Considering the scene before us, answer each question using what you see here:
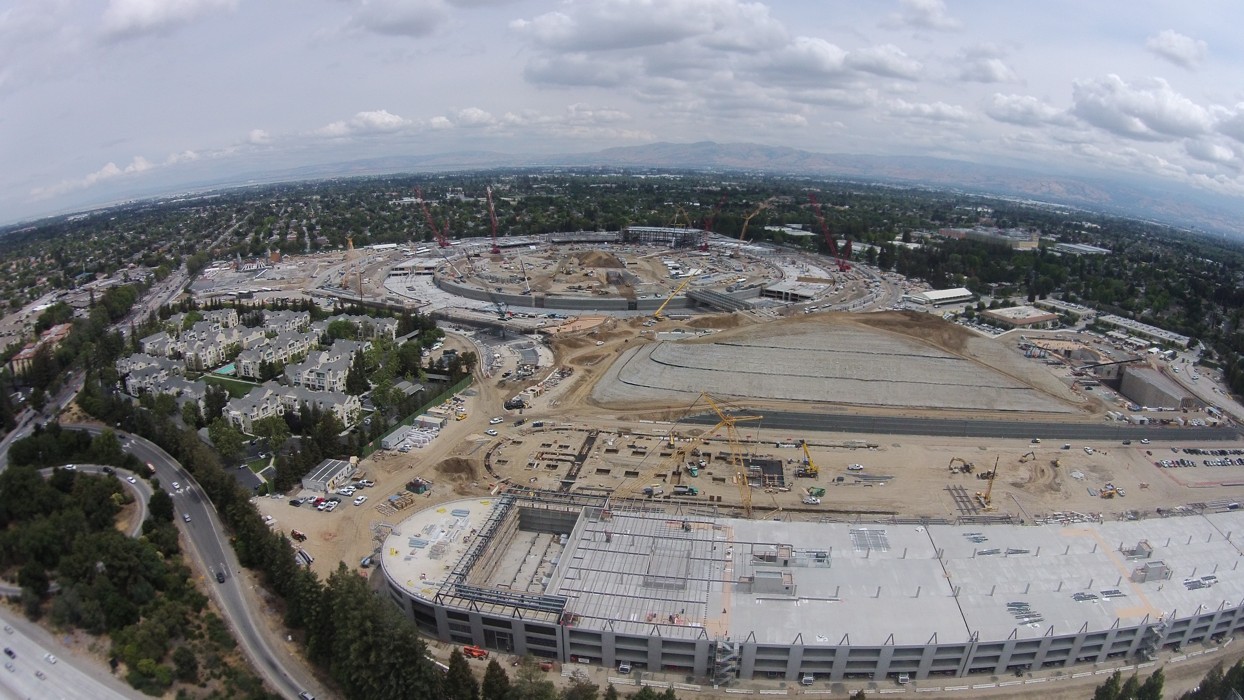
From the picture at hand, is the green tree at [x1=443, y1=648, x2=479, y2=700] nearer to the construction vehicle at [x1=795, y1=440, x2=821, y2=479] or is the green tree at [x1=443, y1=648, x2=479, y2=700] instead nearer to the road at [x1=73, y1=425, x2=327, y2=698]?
the road at [x1=73, y1=425, x2=327, y2=698]

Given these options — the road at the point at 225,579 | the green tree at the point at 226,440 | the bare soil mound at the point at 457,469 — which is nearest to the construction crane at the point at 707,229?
the bare soil mound at the point at 457,469

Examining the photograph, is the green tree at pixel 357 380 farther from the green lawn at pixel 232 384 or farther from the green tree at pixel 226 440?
the green tree at pixel 226 440

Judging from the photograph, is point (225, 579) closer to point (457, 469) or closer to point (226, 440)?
point (226, 440)

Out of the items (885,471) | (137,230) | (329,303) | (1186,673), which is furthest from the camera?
(137,230)

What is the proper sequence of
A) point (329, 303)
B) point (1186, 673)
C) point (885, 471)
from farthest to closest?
point (329, 303) → point (885, 471) → point (1186, 673)

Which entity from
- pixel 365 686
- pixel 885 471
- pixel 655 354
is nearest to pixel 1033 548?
pixel 885 471

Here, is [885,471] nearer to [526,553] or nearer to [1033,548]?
[1033,548]

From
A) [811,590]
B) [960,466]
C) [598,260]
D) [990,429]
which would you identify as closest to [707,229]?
[598,260]
